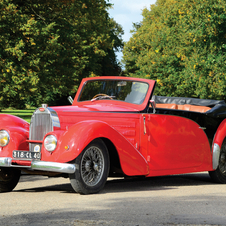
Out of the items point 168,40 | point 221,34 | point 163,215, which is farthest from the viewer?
point 168,40

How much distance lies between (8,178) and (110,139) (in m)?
→ 1.95

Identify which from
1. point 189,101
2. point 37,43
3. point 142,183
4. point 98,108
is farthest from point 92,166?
point 37,43

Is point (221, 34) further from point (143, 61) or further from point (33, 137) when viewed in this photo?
point (33, 137)

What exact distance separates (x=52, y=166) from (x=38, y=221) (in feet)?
4.90

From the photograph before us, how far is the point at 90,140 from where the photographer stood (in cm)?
648

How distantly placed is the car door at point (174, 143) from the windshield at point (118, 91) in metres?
0.49

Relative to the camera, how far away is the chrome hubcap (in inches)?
259

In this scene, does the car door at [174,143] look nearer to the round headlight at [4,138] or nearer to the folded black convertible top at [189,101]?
the folded black convertible top at [189,101]

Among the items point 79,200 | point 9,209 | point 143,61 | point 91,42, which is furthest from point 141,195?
point 143,61

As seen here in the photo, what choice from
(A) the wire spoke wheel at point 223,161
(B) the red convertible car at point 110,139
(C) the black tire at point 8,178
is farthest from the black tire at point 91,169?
(A) the wire spoke wheel at point 223,161

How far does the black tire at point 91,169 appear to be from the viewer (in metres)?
6.44

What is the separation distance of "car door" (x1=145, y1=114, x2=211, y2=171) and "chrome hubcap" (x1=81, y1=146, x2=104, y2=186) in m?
1.11

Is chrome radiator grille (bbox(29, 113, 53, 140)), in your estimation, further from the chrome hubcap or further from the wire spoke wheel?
the wire spoke wheel

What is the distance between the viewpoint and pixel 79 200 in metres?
6.20
